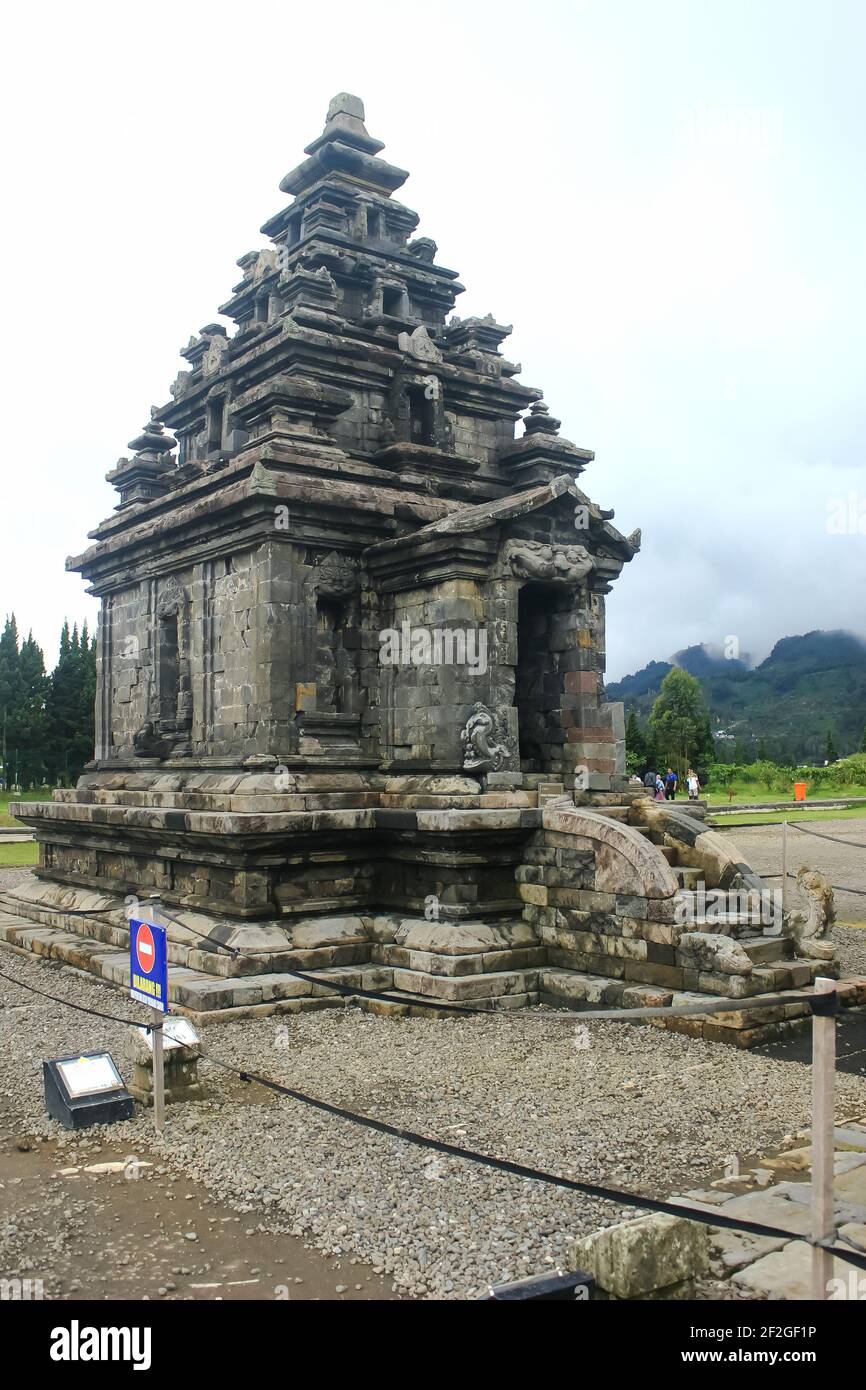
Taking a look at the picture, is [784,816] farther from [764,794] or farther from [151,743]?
[151,743]

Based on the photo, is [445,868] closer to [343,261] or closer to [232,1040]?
[232,1040]

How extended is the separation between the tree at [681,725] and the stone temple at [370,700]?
36.6 m

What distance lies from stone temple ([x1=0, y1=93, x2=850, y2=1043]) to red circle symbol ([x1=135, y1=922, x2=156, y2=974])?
260 centimetres

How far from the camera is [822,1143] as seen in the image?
4.11 metres

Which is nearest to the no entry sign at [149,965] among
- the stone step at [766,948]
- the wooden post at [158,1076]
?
the wooden post at [158,1076]

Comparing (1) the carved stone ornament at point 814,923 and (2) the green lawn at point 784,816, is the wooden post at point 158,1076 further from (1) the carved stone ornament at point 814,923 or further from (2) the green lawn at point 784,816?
(2) the green lawn at point 784,816

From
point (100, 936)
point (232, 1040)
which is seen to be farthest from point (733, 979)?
point (100, 936)

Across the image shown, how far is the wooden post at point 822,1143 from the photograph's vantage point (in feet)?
13.4

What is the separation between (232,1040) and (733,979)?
438cm

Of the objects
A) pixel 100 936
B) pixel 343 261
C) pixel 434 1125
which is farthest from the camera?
pixel 343 261

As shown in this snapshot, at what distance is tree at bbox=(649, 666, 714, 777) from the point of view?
176ft

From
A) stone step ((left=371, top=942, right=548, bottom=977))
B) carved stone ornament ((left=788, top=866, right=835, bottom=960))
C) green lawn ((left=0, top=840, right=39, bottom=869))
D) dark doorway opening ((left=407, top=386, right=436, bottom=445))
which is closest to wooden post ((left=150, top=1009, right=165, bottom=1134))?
stone step ((left=371, top=942, right=548, bottom=977))

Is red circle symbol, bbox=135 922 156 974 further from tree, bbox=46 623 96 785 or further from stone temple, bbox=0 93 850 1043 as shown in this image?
tree, bbox=46 623 96 785

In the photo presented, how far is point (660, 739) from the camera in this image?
55500 millimetres
